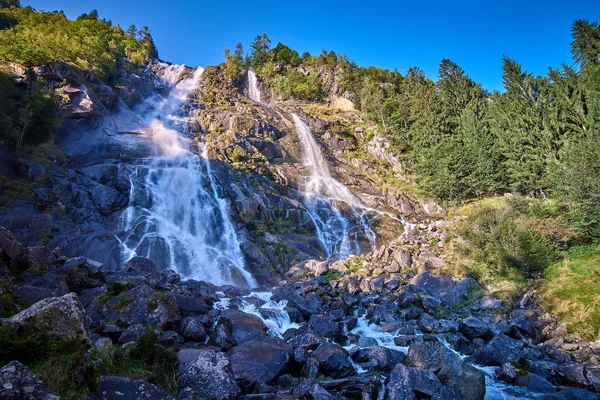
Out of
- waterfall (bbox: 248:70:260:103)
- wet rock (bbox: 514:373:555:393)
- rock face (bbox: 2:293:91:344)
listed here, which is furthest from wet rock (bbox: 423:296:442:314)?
waterfall (bbox: 248:70:260:103)

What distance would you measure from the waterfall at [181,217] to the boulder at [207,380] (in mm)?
17194

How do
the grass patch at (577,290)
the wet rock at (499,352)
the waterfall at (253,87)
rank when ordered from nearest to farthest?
the wet rock at (499,352), the grass patch at (577,290), the waterfall at (253,87)

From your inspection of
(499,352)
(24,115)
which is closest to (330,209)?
(499,352)

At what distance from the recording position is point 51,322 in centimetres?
621

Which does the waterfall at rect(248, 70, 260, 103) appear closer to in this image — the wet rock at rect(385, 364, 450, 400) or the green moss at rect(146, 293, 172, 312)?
the green moss at rect(146, 293, 172, 312)

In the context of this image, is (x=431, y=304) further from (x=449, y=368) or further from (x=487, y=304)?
(x=449, y=368)

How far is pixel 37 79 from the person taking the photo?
36094 millimetres

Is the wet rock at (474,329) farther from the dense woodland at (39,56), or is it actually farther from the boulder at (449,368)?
the dense woodland at (39,56)

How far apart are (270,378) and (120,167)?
2982 cm

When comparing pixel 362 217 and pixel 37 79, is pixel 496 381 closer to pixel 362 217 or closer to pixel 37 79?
pixel 362 217

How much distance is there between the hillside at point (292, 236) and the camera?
30.1 feet

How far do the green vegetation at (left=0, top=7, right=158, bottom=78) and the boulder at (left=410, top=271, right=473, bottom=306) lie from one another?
1826 inches

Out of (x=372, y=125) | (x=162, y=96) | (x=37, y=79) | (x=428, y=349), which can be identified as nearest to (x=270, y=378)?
(x=428, y=349)

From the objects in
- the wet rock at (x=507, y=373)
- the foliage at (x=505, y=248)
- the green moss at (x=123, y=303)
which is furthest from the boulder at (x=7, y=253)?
the foliage at (x=505, y=248)
